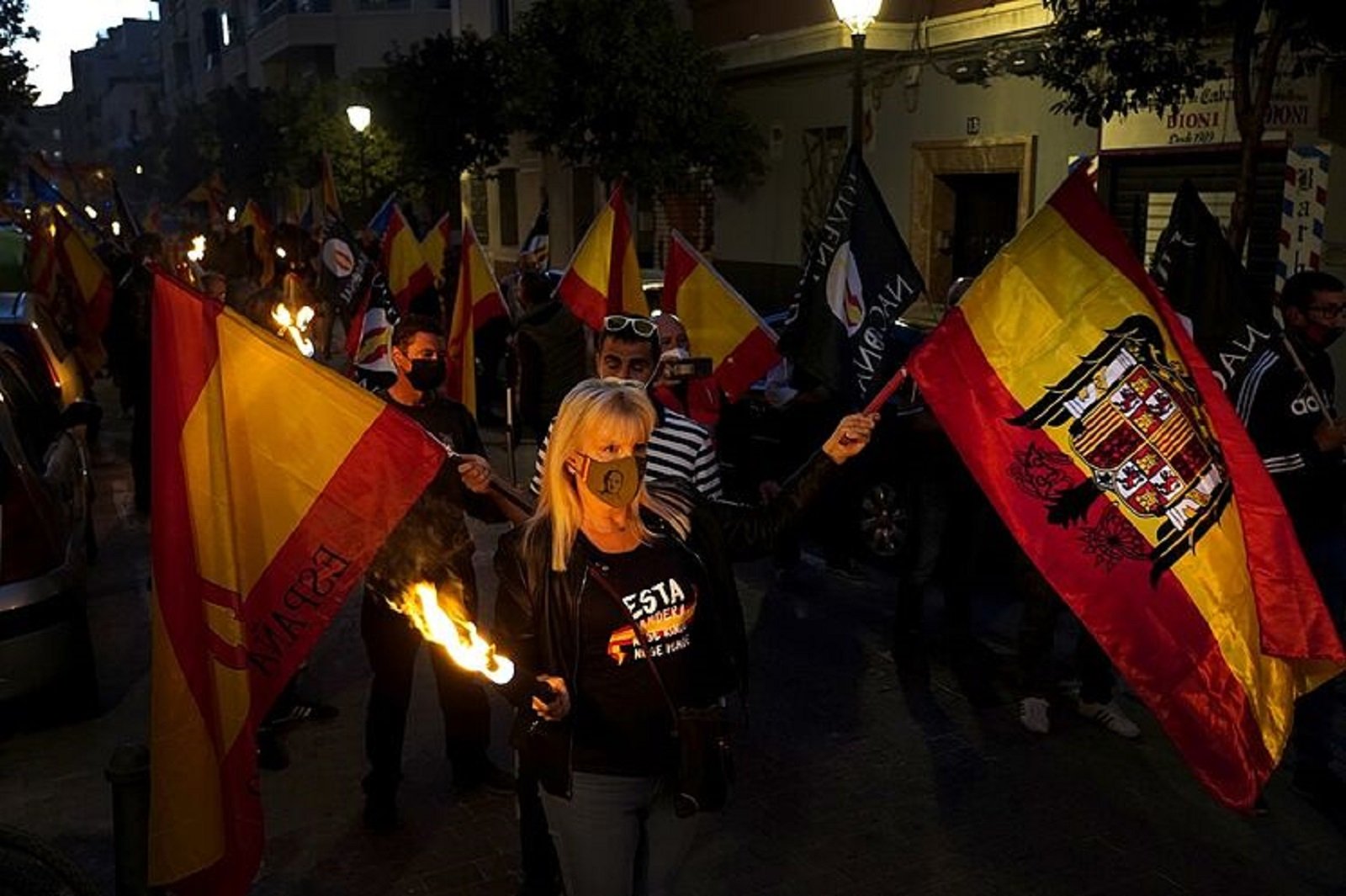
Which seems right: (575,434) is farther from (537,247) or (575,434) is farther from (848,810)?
(537,247)

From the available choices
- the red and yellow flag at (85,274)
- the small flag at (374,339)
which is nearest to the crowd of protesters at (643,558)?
the small flag at (374,339)

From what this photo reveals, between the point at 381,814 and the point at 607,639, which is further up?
the point at 607,639

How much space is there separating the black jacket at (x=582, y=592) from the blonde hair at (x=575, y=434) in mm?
41

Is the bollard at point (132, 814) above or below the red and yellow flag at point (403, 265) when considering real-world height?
below

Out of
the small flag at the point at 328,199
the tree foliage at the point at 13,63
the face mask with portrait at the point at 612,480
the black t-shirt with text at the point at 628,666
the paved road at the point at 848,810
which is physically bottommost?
the paved road at the point at 848,810

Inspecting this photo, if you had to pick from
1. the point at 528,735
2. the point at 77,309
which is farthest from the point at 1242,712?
the point at 77,309

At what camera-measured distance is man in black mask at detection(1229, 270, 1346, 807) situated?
4941 millimetres

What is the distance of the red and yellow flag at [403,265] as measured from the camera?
1157 centimetres

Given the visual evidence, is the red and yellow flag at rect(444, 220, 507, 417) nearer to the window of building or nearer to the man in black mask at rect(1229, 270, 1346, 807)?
the man in black mask at rect(1229, 270, 1346, 807)

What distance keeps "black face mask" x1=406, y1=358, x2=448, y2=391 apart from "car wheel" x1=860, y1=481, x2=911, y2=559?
13.3 ft

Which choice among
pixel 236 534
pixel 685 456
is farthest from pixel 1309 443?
pixel 236 534

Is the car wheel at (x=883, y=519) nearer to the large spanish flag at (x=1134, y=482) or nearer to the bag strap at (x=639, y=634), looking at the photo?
the large spanish flag at (x=1134, y=482)

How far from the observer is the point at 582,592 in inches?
122

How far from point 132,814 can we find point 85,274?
1072 cm
